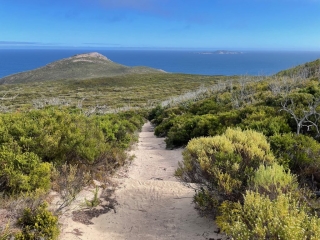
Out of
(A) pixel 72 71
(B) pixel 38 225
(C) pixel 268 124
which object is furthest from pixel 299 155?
(A) pixel 72 71

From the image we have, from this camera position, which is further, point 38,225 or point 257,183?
point 257,183

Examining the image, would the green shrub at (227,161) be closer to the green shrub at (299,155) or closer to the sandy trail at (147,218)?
the green shrub at (299,155)

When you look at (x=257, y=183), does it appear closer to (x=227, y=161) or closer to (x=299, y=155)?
(x=227, y=161)

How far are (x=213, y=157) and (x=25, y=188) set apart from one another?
11.4ft

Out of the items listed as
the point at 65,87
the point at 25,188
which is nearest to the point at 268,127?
the point at 25,188

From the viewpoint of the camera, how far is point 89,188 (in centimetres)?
624

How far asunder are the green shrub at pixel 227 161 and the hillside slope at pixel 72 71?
103m

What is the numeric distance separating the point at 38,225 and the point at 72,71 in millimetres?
117143

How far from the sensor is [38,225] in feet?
12.9

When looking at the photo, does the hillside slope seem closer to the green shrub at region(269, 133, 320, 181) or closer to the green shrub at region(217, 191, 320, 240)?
the green shrub at region(269, 133, 320, 181)

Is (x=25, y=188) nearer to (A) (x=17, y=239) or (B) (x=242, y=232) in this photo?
(A) (x=17, y=239)

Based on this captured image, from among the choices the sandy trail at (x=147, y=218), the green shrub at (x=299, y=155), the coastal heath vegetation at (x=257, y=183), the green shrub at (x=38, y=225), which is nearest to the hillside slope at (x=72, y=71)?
the sandy trail at (x=147, y=218)

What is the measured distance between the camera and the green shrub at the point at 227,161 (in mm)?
4473

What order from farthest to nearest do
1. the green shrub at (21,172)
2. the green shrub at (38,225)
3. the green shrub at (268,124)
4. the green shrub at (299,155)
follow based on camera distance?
1. the green shrub at (268,124)
2. the green shrub at (299,155)
3. the green shrub at (21,172)
4. the green shrub at (38,225)
